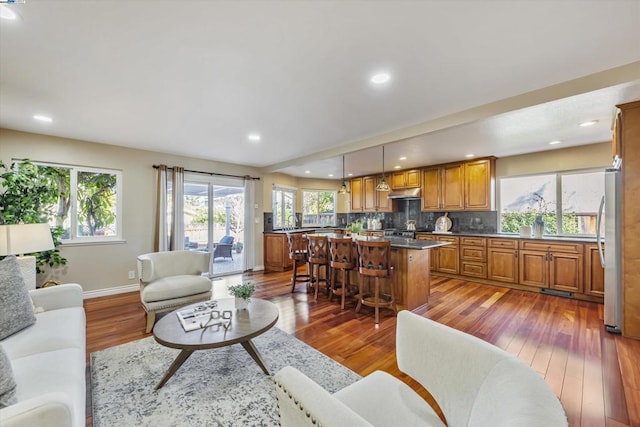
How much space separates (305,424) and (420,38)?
2132 millimetres

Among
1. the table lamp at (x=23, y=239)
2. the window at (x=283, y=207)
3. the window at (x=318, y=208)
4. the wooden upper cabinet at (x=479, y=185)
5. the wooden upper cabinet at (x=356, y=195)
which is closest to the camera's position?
the table lamp at (x=23, y=239)

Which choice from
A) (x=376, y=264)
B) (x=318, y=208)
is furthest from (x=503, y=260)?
(x=318, y=208)

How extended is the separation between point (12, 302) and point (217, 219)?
3855 millimetres

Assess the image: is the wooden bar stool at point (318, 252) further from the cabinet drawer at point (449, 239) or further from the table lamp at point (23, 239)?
the table lamp at point (23, 239)

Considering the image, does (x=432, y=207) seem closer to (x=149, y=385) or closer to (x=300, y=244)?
(x=300, y=244)

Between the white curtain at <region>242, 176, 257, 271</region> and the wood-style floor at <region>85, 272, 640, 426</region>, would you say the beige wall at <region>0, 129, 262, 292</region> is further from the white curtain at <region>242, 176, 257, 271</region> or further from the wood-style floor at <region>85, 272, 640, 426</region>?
the white curtain at <region>242, 176, 257, 271</region>

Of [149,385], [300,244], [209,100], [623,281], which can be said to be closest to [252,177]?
[300,244]

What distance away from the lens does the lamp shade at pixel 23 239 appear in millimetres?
2145

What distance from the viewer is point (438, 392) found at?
1.13m

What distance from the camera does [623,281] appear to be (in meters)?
2.75

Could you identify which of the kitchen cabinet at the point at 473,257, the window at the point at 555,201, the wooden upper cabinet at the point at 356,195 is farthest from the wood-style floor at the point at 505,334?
the wooden upper cabinet at the point at 356,195

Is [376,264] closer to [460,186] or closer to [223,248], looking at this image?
[460,186]

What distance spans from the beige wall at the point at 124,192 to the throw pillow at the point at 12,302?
2614 mm

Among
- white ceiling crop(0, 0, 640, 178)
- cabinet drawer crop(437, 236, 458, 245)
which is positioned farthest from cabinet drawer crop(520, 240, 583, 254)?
white ceiling crop(0, 0, 640, 178)
